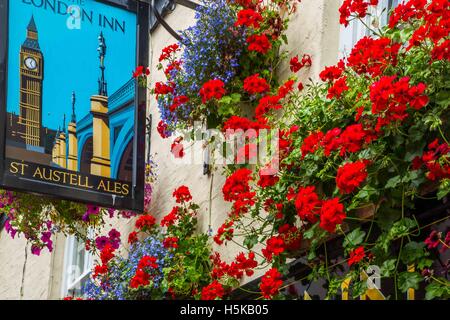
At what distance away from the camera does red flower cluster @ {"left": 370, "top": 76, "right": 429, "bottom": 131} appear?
18.0 feet

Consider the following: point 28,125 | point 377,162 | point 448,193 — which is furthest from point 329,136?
point 28,125

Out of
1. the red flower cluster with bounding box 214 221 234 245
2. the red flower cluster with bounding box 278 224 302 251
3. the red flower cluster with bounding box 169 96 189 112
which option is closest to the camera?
the red flower cluster with bounding box 278 224 302 251

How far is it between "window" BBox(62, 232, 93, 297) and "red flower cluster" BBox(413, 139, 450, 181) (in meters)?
5.28

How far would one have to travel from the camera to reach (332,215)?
566 centimetres

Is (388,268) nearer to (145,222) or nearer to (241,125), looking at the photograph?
(241,125)

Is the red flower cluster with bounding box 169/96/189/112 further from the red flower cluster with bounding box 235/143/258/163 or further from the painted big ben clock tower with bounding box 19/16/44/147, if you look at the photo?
the painted big ben clock tower with bounding box 19/16/44/147

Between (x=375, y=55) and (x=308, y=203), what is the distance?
0.82 m

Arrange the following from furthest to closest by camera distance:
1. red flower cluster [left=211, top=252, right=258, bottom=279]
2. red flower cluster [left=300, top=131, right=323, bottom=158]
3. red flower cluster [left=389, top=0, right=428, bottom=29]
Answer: red flower cluster [left=211, top=252, right=258, bottom=279], red flower cluster [left=300, top=131, right=323, bottom=158], red flower cluster [left=389, top=0, right=428, bottom=29]

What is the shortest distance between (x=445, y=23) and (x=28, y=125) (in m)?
3.21

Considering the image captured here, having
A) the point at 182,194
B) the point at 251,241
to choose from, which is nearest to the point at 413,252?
the point at 251,241

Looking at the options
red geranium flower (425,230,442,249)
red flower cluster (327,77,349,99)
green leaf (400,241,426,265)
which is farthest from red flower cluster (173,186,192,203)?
red geranium flower (425,230,442,249)

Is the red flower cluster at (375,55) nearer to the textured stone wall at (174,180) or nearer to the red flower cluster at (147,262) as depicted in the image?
the textured stone wall at (174,180)
